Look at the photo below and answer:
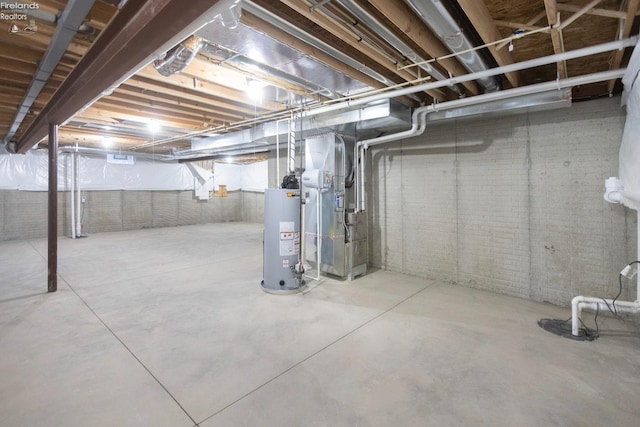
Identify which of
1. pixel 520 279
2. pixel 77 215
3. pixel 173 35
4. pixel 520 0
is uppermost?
pixel 520 0

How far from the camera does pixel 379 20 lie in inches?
74.7

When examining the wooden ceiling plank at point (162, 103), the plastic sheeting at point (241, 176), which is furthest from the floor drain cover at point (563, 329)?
the plastic sheeting at point (241, 176)

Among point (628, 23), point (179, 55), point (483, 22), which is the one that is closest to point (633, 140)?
point (628, 23)

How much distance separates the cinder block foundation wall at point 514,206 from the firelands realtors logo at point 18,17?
3840mm

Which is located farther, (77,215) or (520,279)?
(77,215)

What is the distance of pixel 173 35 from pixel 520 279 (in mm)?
3995

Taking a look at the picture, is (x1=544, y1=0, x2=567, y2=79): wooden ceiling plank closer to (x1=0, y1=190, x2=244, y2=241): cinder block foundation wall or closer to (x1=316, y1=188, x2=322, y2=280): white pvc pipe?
(x1=316, y1=188, x2=322, y2=280): white pvc pipe

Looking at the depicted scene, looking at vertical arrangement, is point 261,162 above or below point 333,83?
above

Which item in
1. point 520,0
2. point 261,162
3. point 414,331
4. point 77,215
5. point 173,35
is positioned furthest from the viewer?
point 261,162

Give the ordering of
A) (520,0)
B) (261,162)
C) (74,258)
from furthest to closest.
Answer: (261,162)
(74,258)
(520,0)

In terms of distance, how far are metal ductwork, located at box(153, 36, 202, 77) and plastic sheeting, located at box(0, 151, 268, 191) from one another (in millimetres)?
7443

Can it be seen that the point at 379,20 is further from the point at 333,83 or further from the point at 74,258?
the point at 74,258

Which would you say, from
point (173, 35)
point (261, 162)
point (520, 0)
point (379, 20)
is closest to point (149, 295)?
point (173, 35)

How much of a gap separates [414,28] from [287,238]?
2354 millimetres
